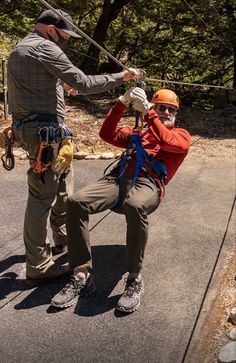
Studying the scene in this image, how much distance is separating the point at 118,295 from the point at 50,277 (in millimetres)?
537

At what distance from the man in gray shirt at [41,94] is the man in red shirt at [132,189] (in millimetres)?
218

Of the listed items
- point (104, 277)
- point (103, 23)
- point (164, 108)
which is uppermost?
point (164, 108)

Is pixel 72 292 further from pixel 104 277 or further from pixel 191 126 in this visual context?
pixel 191 126

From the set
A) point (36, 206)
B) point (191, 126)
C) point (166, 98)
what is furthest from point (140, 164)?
point (191, 126)

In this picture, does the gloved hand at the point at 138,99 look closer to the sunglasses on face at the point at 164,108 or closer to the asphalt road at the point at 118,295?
the sunglasses on face at the point at 164,108

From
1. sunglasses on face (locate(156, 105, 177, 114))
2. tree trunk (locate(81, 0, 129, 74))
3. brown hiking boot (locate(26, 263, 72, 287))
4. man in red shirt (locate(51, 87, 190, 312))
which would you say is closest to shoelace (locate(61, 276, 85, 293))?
man in red shirt (locate(51, 87, 190, 312))

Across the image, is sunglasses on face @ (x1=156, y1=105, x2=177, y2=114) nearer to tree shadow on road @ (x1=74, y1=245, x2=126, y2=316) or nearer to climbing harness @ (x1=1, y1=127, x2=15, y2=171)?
climbing harness @ (x1=1, y1=127, x2=15, y2=171)

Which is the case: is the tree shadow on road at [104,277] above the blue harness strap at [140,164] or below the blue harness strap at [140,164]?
below

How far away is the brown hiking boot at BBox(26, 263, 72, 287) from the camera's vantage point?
355cm

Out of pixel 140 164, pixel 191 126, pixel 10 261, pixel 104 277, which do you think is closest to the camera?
pixel 140 164

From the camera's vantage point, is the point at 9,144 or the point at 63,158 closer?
the point at 63,158

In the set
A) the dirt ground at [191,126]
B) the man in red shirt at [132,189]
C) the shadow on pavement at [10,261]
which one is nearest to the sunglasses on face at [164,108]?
the man in red shirt at [132,189]

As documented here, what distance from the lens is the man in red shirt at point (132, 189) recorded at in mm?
3273

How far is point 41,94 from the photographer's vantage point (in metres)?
3.21
